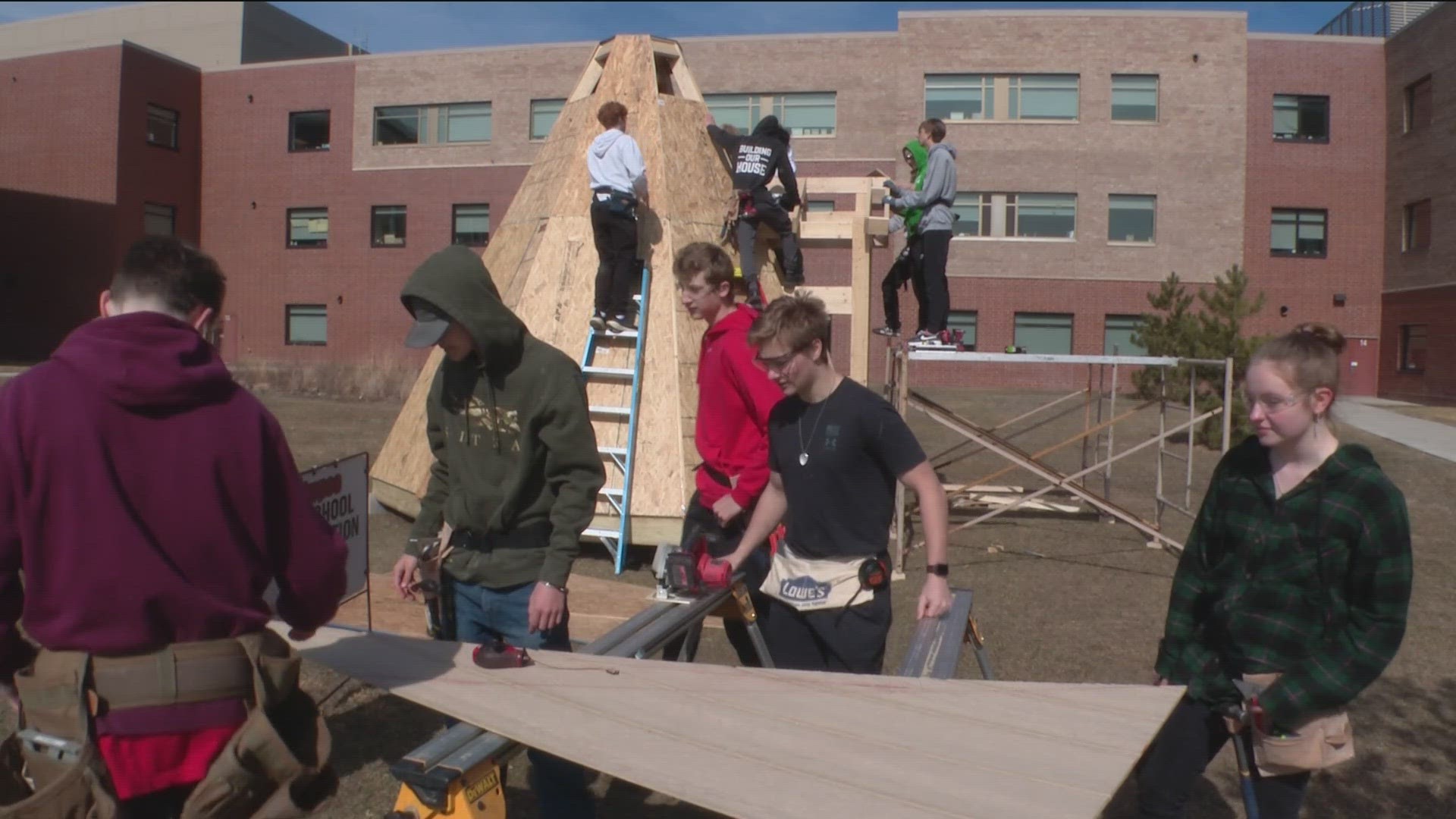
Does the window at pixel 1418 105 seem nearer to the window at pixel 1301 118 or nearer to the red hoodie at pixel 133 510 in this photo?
the window at pixel 1301 118

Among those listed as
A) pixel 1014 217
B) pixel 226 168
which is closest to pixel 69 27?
pixel 226 168

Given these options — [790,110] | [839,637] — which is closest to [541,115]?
[790,110]

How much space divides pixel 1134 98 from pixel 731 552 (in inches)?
1182

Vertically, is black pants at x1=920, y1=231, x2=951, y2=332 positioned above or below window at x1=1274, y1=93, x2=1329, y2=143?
below

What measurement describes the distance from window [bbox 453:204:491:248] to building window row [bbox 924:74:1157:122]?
1324cm

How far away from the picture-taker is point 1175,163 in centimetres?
3048

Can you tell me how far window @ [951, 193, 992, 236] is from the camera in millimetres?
31156

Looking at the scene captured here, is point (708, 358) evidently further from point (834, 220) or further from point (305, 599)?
point (834, 220)

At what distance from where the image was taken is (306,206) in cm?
3506

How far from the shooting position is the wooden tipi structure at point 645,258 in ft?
29.7

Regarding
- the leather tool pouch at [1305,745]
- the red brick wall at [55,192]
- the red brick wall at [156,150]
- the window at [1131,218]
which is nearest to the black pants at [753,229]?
the leather tool pouch at [1305,745]

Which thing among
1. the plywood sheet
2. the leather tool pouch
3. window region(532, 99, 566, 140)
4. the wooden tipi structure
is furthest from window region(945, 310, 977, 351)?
the plywood sheet

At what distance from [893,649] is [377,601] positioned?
321 cm

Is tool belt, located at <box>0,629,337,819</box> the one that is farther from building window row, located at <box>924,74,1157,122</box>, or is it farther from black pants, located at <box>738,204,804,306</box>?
building window row, located at <box>924,74,1157,122</box>
